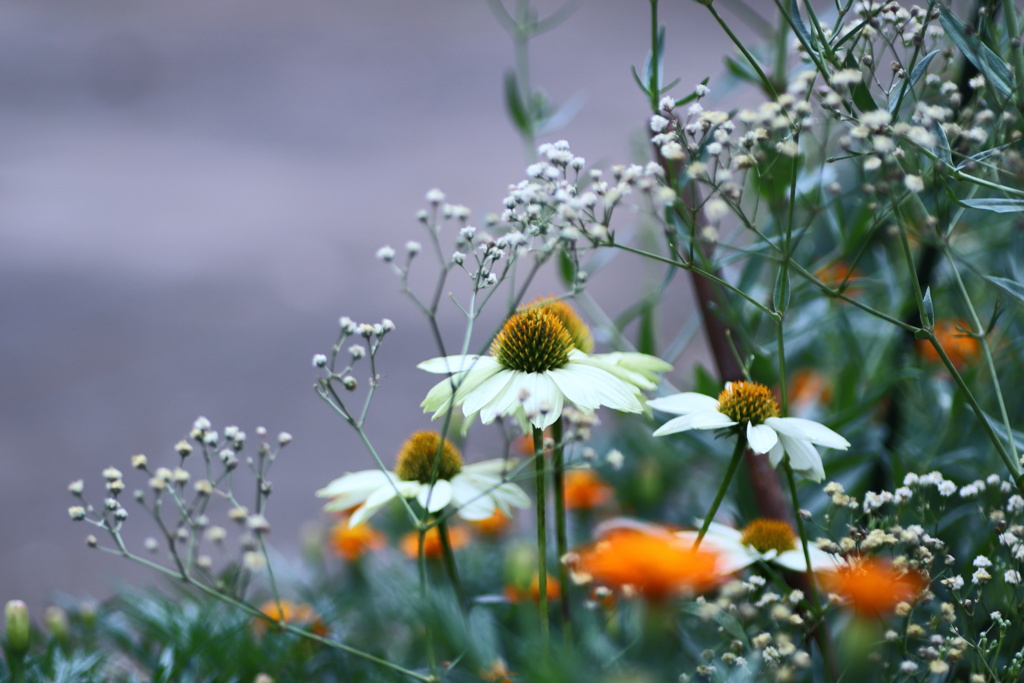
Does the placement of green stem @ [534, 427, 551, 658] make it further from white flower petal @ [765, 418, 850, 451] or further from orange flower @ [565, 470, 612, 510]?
orange flower @ [565, 470, 612, 510]

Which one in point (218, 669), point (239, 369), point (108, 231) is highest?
point (108, 231)

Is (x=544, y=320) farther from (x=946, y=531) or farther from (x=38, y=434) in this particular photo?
(x=38, y=434)

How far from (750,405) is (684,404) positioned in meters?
0.03

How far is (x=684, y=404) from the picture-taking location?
0.36 metres

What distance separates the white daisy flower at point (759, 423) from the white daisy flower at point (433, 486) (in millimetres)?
76

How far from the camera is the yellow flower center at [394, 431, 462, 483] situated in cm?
41

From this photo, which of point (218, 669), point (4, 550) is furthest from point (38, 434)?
point (218, 669)

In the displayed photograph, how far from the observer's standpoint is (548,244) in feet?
1.06

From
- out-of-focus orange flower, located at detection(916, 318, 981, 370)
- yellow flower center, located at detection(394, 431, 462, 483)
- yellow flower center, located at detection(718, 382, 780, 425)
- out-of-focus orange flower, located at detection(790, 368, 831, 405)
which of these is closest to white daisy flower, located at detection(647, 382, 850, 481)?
yellow flower center, located at detection(718, 382, 780, 425)

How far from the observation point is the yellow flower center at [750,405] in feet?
1.13

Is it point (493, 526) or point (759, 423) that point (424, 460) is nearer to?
point (759, 423)

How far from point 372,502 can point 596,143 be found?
1707 millimetres

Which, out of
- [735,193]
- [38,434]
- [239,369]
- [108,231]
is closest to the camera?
[735,193]

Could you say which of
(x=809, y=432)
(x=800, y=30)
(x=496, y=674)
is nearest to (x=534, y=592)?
(x=496, y=674)
